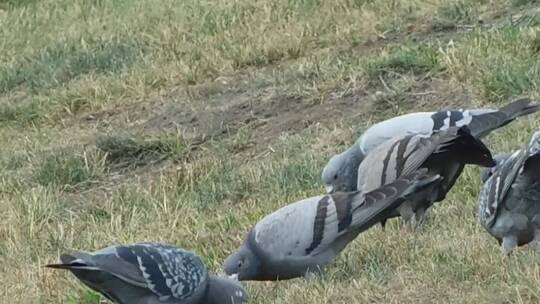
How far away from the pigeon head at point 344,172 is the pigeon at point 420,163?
0.42 m

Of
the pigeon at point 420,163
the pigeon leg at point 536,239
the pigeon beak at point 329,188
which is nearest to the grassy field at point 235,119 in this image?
the pigeon leg at point 536,239

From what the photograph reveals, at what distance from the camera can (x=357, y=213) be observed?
6.13m

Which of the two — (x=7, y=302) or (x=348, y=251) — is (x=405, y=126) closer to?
(x=348, y=251)

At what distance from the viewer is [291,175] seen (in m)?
8.84

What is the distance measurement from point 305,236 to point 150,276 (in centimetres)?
90

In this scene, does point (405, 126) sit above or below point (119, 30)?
above

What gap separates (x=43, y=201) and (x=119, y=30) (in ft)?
18.3

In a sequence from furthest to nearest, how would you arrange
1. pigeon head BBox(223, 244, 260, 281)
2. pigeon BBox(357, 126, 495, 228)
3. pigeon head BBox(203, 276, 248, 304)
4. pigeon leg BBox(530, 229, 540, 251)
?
pigeon BBox(357, 126, 495, 228) < pigeon head BBox(223, 244, 260, 281) < pigeon head BBox(203, 276, 248, 304) < pigeon leg BBox(530, 229, 540, 251)

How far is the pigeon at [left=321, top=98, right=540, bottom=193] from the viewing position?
23.1 feet

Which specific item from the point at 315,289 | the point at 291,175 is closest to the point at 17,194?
the point at 291,175

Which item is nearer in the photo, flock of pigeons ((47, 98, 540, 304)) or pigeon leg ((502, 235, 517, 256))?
flock of pigeons ((47, 98, 540, 304))

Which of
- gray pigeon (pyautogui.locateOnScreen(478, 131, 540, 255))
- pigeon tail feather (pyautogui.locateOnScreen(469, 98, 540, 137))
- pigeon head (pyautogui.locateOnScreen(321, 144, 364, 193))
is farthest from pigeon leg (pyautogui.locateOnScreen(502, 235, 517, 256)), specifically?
pigeon head (pyautogui.locateOnScreen(321, 144, 364, 193))

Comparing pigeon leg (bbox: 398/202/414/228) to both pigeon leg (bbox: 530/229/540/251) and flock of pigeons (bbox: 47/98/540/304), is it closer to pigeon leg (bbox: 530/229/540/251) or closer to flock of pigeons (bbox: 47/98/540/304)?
flock of pigeons (bbox: 47/98/540/304)

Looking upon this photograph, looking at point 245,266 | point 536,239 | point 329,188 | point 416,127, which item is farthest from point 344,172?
point 536,239
